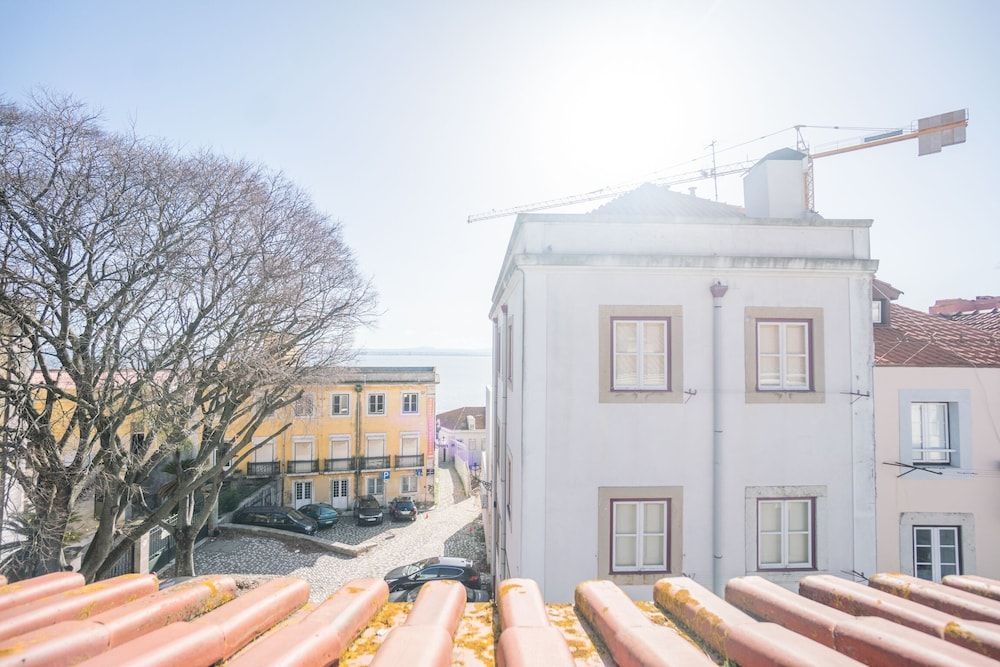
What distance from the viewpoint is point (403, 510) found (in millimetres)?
29344

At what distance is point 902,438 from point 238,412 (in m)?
16.6

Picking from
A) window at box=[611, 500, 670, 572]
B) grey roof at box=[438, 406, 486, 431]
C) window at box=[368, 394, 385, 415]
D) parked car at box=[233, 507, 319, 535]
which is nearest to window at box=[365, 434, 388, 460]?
window at box=[368, 394, 385, 415]

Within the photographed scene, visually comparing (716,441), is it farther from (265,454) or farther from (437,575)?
(265,454)

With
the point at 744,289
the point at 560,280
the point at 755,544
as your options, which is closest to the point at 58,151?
the point at 560,280

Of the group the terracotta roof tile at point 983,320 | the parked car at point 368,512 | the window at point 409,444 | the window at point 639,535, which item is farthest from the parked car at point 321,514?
the terracotta roof tile at point 983,320

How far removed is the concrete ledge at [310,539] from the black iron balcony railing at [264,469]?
428cm

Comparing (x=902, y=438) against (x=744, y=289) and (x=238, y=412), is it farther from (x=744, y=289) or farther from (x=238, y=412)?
(x=238, y=412)

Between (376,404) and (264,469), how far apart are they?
8.02 m

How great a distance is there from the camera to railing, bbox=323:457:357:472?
3162 cm

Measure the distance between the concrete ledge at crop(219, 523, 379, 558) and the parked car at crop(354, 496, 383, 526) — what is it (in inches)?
126

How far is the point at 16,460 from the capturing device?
378 inches

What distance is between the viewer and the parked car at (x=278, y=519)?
87.6ft

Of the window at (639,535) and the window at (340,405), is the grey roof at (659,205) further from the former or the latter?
the window at (340,405)

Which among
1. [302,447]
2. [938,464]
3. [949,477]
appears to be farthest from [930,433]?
[302,447]
